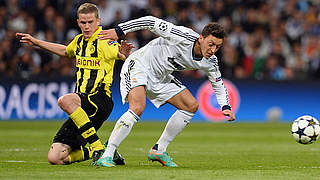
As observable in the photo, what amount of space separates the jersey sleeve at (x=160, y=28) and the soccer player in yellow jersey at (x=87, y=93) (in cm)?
56

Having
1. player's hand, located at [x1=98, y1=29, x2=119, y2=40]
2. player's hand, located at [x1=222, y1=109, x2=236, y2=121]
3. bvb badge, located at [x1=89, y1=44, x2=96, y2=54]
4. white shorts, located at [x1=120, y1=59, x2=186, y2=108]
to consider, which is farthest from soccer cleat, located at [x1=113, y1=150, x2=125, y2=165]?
player's hand, located at [x1=98, y1=29, x2=119, y2=40]

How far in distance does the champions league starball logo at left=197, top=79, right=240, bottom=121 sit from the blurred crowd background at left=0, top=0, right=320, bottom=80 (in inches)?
20.6

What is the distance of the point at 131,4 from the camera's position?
21656 millimetres

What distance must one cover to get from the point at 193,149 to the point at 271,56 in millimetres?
10210

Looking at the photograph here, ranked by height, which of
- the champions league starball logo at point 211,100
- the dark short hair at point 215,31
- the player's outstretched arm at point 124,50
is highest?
the champions league starball logo at point 211,100

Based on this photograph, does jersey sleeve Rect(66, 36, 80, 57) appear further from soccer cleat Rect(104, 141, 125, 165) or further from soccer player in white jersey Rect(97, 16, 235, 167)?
soccer cleat Rect(104, 141, 125, 165)

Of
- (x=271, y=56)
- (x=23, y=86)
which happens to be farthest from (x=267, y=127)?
(x=23, y=86)

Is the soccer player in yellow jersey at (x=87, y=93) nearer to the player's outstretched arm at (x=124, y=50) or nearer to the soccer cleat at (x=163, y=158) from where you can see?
the player's outstretched arm at (x=124, y=50)

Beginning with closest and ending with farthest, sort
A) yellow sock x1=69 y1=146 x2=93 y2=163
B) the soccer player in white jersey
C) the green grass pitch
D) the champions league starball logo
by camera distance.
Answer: the green grass pitch, the soccer player in white jersey, yellow sock x1=69 y1=146 x2=93 y2=163, the champions league starball logo

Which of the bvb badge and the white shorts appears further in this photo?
the bvb badge

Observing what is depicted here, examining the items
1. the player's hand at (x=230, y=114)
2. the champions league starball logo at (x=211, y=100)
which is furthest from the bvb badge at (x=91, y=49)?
the champions league starball logo at (x=211, y=100)

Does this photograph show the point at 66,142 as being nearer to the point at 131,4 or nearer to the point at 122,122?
the point at 122,122

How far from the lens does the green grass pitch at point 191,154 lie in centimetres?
709

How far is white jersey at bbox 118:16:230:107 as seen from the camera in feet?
26.2
